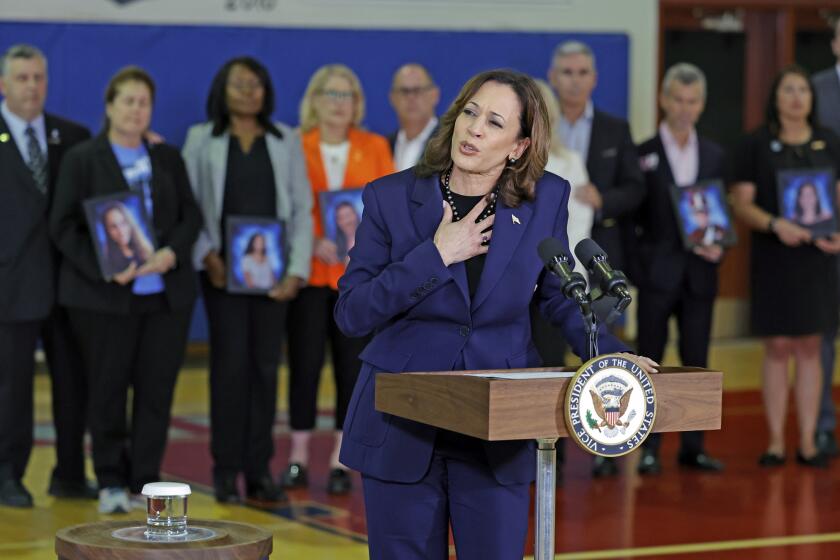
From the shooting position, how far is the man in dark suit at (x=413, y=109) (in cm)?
772

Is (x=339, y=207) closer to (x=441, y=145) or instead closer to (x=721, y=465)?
(x=721, y=465)

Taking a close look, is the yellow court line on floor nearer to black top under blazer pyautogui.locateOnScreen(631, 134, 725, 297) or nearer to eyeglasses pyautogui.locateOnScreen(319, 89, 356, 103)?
black top under blazer pyautogui.locateOnScreen(631, 134, 725, 297)

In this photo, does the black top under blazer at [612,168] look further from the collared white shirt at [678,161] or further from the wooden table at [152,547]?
the wooden table at [152,547]

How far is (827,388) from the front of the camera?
9.09m

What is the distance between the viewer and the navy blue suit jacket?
11.2 feet

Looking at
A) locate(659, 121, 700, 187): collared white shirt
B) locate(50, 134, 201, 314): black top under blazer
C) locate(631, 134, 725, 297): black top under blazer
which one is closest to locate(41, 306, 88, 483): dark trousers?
locate(50, 134, 201, 314): black top under blazer

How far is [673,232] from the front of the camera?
816 centimetres

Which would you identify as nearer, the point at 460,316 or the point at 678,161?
the point at 460,316

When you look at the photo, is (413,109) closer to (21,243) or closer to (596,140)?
(596,140)

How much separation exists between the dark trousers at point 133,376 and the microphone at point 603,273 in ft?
12.6

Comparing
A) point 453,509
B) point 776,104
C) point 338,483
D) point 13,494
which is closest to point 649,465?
point 338,483

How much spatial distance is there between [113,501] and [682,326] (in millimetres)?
3316

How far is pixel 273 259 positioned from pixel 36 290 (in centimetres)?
108

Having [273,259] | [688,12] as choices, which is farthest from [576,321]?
[688,12]
